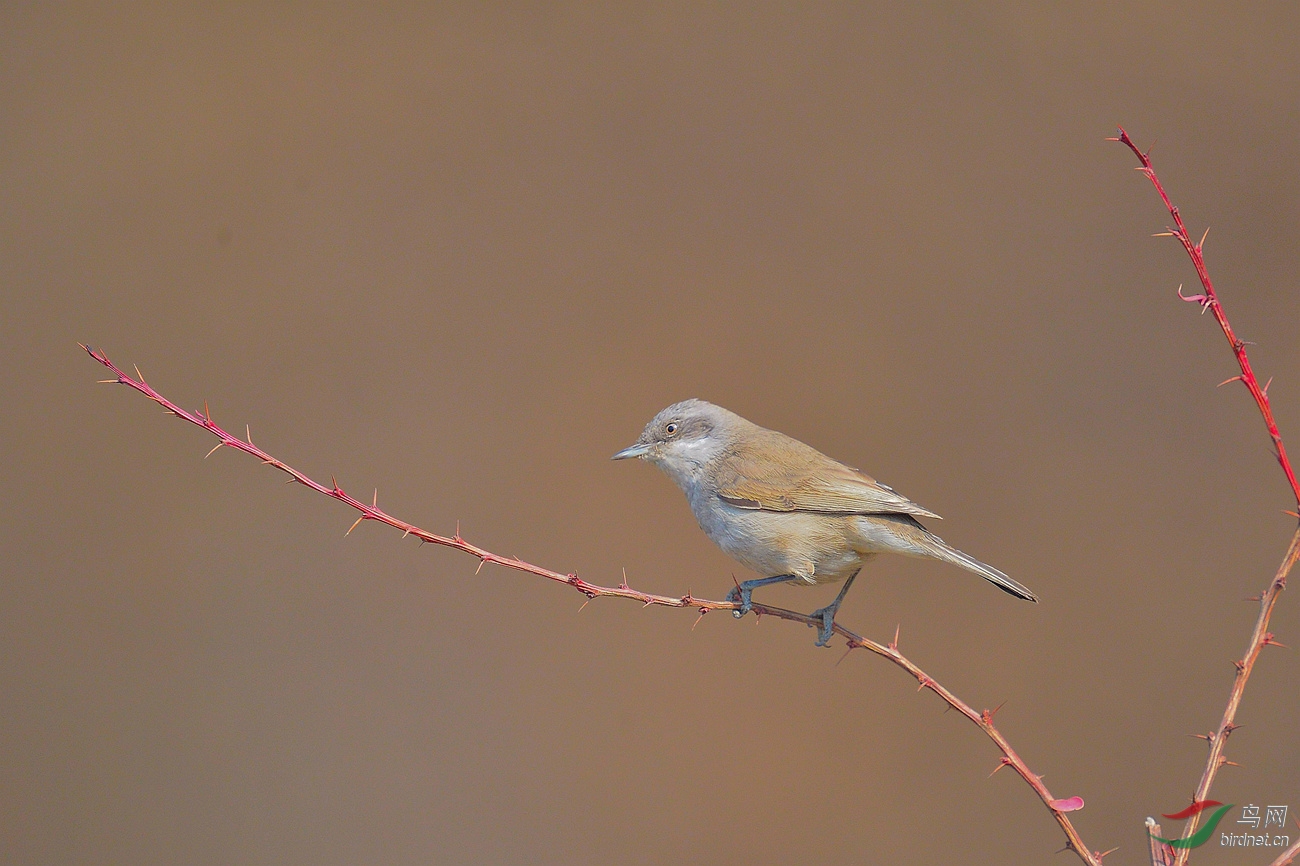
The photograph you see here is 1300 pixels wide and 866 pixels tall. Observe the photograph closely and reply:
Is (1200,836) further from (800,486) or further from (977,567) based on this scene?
(800,486)

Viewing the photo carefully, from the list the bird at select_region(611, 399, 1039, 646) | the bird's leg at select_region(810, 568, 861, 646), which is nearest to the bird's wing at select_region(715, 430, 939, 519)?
the bird at select_region(611, 399, 1039, 646)

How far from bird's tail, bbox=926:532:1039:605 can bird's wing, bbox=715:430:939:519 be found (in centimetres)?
8

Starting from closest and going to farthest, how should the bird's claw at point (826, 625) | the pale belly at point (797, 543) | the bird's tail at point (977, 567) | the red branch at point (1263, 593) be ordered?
the red branch at point (1263, 593) < the bird's tail at point (977, 567) < the bird's claw at point (826, 625) < the pale belly at point (797, 543)

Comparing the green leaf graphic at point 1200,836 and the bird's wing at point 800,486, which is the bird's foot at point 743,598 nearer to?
the bird's wing at point 800,486

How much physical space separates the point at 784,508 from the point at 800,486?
0.11 meters

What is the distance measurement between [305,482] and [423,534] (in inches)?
8.0

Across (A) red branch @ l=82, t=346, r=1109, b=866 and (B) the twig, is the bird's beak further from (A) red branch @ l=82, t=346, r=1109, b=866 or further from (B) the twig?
(B) the twig

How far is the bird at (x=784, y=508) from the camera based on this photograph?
7.66 ft

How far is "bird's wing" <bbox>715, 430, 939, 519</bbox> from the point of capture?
7.84 ft

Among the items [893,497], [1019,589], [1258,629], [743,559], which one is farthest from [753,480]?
[1258,629]

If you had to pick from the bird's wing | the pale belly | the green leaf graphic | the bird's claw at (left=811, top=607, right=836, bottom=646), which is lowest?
Result: the bird's claw at (left=811, top=607, right=836, bottom=646)

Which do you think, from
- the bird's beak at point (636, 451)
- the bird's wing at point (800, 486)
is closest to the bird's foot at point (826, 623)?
the bird's wing at point (800, 486)

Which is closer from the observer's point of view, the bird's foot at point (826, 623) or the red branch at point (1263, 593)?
the red branch at point (1263, 593)

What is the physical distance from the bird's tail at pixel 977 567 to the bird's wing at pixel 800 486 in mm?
83
